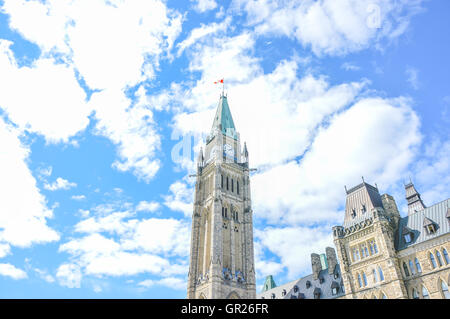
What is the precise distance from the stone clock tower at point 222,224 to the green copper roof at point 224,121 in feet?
1.19

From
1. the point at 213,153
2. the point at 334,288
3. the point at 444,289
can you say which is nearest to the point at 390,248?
the point at 444,289

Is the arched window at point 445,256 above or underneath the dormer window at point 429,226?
underneath


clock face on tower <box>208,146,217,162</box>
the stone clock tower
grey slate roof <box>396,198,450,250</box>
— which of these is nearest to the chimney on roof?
the stone clock tower

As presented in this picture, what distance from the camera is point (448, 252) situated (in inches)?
1355

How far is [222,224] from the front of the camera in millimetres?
66312

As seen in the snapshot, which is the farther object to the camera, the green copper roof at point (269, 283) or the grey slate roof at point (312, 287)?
the green copper roof at point (269, 283)

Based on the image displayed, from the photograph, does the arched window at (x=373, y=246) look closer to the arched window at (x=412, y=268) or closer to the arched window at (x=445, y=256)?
the arched window at (x=412, y=268)

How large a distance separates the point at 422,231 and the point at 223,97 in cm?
6715

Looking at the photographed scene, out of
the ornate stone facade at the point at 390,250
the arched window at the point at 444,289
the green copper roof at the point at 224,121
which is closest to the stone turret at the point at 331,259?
the ornate stone facade at the point at 390,250

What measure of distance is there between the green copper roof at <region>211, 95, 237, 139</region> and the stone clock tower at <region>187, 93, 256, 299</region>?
1.19 feet

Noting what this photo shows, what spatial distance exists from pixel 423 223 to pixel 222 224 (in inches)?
1455

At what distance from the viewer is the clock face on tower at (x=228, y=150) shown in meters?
79.9
